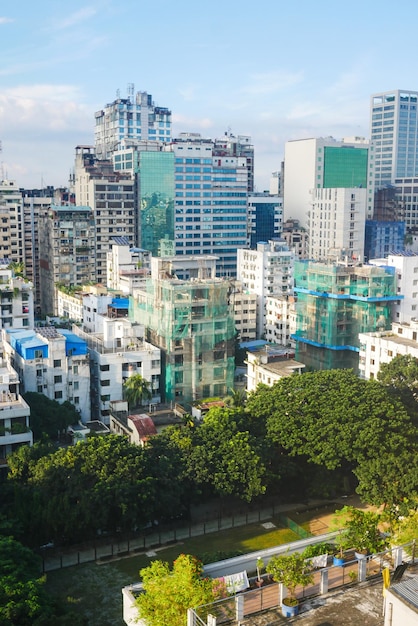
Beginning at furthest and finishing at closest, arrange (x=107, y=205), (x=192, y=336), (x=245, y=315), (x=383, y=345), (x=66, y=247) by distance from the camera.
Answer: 1. (x=107, y=205)
2. (x=66, y=247)
3. (x=245, y=315)
4. (x=192, y=336)
5. (x=383, y=345)

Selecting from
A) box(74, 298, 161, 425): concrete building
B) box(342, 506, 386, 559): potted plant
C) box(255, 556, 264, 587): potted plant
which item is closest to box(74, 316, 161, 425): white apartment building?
box(74, 298, 161, 425): concrete building

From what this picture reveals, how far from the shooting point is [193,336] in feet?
174

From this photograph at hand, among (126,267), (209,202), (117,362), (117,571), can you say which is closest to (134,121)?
(209,202)

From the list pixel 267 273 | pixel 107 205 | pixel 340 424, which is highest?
pixel 107 205

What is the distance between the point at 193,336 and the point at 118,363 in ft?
19.9

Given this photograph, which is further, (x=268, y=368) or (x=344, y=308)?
(x=344, y=308)

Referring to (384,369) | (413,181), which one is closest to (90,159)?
(413,181)

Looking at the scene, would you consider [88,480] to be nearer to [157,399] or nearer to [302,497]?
[302,497]

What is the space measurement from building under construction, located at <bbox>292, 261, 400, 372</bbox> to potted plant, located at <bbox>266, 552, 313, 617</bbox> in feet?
143

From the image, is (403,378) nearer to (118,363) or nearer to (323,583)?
(118,363)

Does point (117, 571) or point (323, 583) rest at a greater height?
point (323, 583)

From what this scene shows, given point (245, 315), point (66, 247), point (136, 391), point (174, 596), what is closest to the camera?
point (174, 596)

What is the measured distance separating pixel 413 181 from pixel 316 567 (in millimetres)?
132913

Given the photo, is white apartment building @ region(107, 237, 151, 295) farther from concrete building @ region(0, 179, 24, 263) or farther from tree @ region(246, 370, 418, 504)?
tree @ region(246, 370, 418, 504)
